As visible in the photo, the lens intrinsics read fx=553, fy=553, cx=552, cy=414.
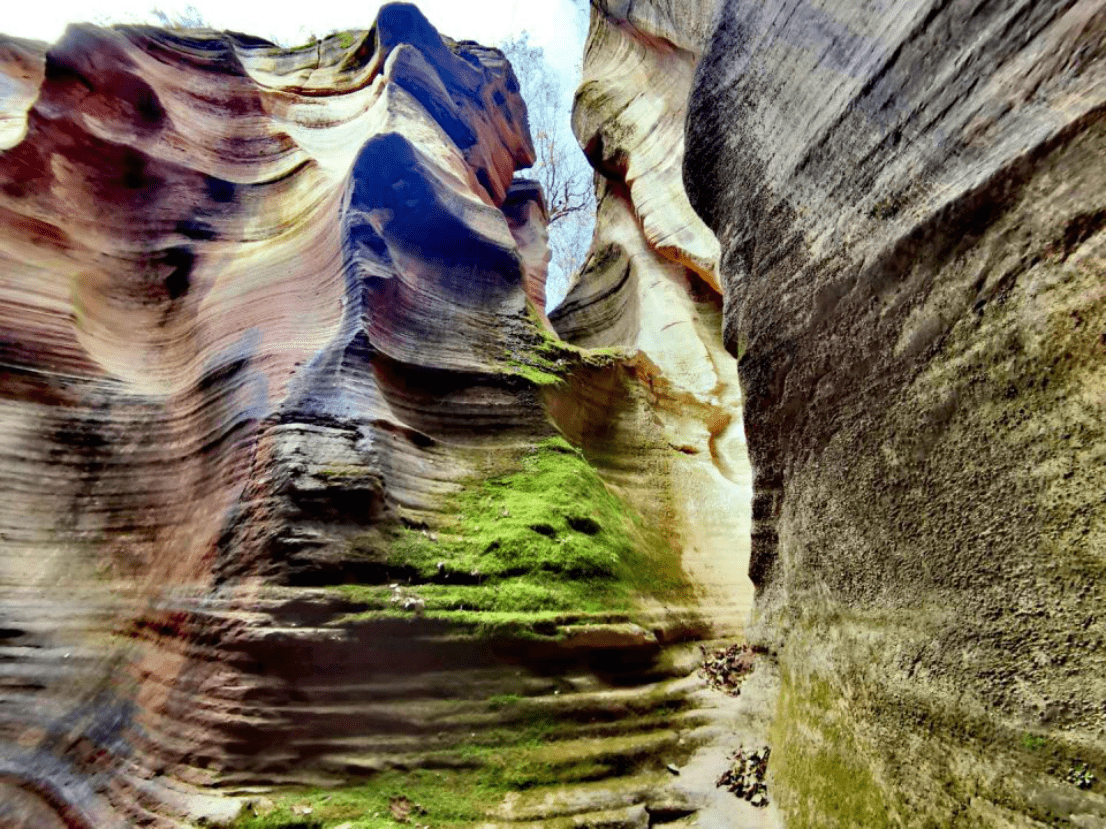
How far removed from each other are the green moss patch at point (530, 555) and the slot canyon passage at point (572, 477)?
3 cm

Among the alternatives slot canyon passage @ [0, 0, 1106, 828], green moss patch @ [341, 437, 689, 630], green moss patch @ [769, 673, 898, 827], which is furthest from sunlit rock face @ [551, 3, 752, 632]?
green moss patch @ [769, 673, 898, 827]

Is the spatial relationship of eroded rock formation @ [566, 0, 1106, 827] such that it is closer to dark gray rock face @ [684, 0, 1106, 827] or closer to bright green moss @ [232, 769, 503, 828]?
dark gray rock face @ [684, 0, 1106, 827]

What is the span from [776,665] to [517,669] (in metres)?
1.55

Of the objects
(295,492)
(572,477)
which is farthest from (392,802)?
(572,477)

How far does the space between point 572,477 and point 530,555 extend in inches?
40.0

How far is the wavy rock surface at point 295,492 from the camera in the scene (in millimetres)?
3102

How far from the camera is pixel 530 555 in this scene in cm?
397

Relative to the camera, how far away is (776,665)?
323 centimetres

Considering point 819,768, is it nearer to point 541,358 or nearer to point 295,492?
point 295,492

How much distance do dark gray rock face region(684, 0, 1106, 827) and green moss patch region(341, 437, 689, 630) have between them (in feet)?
4.41

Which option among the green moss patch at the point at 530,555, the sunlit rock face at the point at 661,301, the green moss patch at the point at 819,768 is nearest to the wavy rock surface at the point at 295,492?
the green moss patch at the point at 530,555

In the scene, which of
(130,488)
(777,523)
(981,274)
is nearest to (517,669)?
(777,523)

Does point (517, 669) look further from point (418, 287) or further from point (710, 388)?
point (710, 388)

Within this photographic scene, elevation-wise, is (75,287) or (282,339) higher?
(75,287)
